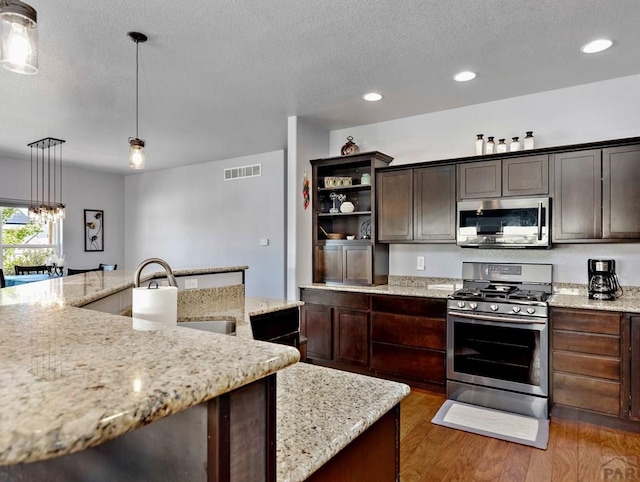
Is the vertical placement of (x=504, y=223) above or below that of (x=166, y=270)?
above

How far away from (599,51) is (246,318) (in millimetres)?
3039

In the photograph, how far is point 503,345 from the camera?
3.26 metres

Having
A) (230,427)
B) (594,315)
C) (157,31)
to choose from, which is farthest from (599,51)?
(230,427)

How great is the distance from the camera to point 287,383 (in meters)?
1.34

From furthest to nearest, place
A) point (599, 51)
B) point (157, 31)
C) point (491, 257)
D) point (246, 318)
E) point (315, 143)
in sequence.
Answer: point (315, 143), point (491, 257), point (599, 51), point (157, 31), point (246, 318)

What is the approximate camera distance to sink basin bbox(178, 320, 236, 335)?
2.06 metres

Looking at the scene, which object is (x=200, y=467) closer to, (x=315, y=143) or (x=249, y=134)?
(x=315, y=143)

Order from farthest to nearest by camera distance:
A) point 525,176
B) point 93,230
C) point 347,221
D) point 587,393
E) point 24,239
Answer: point 93,230
point 24,239
point 347,221
point 525,176
point 587,393

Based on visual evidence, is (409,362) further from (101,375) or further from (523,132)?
(101,375)

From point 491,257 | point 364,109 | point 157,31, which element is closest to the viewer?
point 157,31

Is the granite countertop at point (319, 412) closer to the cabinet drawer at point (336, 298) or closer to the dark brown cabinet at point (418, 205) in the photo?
the cabinet drawer at point (336, 298)

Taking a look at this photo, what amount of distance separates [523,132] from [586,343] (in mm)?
1920

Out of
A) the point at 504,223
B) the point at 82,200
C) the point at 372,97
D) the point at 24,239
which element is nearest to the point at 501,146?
the point at 504,223

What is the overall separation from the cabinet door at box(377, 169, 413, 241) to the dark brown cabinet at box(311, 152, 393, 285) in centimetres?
9
